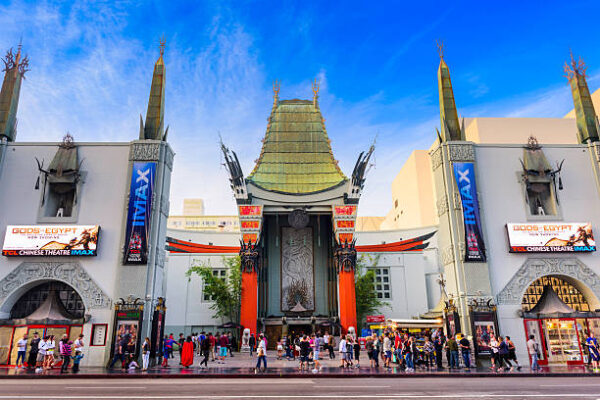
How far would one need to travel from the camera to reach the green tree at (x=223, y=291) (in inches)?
1411

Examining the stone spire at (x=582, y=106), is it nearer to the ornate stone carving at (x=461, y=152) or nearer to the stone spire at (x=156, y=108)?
the ornate stone carving at (x=461, y=152)

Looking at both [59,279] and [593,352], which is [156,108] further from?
[593,352]

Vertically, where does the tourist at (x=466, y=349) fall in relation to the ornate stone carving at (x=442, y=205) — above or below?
below

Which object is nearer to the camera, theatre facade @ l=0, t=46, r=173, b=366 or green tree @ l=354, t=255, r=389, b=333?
theatre facade @ l=0, t=46, r=173, b=366

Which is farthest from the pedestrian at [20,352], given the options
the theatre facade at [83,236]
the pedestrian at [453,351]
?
the pedestrian at [453,351]

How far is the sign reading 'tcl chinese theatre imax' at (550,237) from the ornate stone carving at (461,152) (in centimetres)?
400

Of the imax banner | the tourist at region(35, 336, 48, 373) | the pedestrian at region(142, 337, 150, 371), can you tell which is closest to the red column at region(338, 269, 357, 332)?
the imax banner

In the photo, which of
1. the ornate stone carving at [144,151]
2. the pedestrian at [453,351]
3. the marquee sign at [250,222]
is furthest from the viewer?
the marquee sign at [250,222]

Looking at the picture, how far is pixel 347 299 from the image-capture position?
109 feet

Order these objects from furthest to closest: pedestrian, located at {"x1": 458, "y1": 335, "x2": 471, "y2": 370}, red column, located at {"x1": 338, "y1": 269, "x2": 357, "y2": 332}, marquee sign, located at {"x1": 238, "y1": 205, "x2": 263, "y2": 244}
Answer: marquee sign, located at {"x1": 238, "y1": 205, "x2": 263, "y2": 244}, red column, located at {"x1": 338, "y1": 269, "x2": 357, "y2": 332}, pedestrian, located at {"x1": 458, "y1": 335, "x2": 471, "y2": 370}

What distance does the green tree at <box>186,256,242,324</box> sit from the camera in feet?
118

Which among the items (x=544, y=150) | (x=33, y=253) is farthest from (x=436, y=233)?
(x=33, y=253)

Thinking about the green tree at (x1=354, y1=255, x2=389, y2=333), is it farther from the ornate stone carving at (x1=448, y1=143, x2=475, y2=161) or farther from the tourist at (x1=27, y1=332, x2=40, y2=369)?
the tourist at (x1=27, y1=332, x2=40, y2=369)

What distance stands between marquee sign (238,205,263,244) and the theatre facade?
1193 cm
